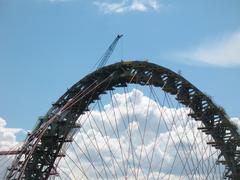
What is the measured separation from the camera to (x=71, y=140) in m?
59.4

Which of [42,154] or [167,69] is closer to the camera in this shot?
[167,69]

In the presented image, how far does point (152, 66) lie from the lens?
5469 cm

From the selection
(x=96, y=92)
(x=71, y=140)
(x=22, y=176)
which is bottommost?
(x=22, y=176)

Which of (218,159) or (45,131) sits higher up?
(45,131)

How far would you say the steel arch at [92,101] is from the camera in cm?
5484

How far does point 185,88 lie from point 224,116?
15.1 ft

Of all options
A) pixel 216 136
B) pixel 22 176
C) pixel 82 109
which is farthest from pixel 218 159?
pixel 22 176

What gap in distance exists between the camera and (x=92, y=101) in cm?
5941

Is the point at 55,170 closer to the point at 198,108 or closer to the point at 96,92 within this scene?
the point at 96,92

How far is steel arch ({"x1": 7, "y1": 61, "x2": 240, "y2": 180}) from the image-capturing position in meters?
A: 54.8

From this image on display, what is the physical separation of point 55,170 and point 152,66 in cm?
1519

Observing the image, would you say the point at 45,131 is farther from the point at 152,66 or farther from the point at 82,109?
the point at 152,66

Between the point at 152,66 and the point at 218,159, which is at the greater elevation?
the point at 152,66

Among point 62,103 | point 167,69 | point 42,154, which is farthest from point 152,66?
Result: point 42,154
